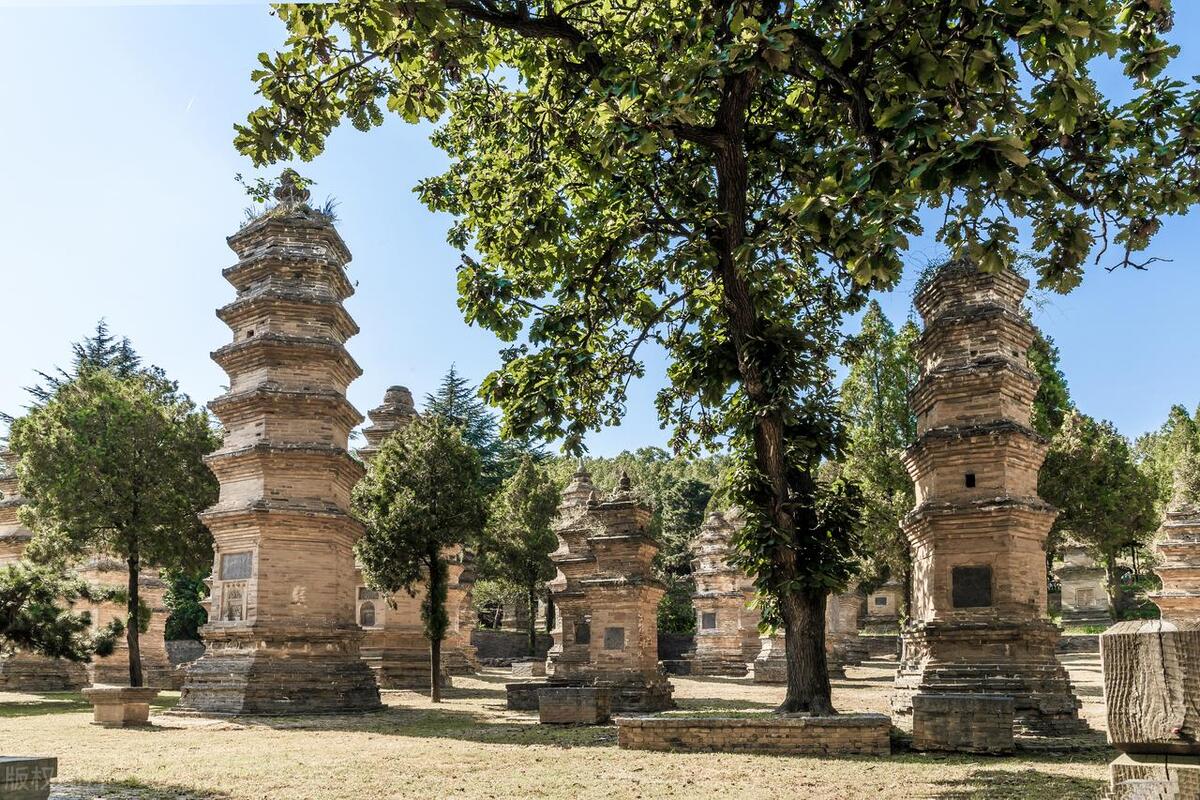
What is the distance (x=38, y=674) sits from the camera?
30.1m

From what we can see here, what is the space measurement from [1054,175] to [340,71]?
26.9 ft

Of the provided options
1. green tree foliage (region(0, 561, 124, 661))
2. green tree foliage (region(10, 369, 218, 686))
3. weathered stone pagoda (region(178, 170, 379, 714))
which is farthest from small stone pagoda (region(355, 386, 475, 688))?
green tree foliage (region(0, 561, 124, 661))

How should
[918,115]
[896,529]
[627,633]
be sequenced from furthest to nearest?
[896,529] < [627,633] < [918,115]

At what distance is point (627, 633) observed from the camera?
2202cm

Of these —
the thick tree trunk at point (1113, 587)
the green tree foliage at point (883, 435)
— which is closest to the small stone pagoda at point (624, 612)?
the green tree foliage at point (883, 435)

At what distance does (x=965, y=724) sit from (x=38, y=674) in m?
29.8

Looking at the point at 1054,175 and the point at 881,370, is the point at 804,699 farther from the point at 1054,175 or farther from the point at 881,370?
the point at 881,370

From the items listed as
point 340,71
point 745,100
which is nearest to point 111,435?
point 340,71

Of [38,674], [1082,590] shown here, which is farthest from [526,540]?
[1082,590]

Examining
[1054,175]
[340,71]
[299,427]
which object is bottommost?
[299,427]

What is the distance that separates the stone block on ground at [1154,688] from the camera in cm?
266

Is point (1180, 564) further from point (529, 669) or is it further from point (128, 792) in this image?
point (128, 792)

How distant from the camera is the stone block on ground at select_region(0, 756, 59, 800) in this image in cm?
546

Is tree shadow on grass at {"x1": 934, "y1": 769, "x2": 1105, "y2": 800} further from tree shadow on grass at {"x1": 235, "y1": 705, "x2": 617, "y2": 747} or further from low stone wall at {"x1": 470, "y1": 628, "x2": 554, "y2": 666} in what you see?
low stone wall at {"x1": 470, "y1": 628, "x2": 554, "y2": 666}
